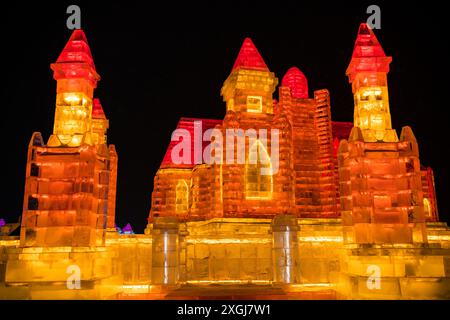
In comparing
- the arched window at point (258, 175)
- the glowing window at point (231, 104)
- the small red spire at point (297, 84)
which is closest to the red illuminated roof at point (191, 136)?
the glowing window at point (231, 104)

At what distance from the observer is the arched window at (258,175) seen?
82.3 ft

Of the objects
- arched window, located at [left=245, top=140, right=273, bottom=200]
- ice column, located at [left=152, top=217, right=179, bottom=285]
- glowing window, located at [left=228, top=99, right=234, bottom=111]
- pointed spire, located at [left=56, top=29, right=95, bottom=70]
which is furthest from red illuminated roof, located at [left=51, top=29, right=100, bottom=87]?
glowing window, located at [left=228, top=99, right=234, bottom=111]

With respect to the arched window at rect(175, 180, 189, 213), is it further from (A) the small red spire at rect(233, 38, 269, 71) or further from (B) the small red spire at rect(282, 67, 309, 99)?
(B) the small red spire at rect(282, 67, 309, 99)

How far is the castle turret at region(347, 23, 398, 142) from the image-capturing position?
15.1 m

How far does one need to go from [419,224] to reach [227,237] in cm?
833

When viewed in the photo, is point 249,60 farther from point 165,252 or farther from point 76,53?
point 165,252

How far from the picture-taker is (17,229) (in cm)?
2906

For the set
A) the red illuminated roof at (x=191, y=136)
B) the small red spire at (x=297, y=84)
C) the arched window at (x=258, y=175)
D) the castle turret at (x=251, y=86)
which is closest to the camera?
the arched window at (x=258, y=175)

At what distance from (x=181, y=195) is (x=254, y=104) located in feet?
40.7

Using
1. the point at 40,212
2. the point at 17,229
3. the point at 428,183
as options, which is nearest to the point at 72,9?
the point at 40,212

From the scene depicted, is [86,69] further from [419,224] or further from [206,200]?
[206,200]

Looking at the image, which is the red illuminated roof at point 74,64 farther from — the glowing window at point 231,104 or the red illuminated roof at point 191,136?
the red illuminated roof at point 191,136

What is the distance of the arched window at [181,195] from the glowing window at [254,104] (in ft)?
37.4

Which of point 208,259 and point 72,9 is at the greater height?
point 72,9
